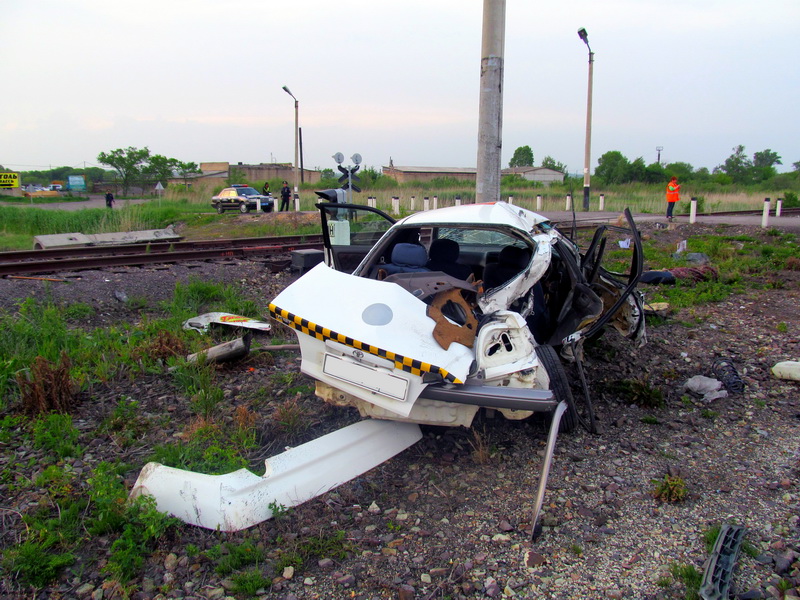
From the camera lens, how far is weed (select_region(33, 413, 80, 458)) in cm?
388

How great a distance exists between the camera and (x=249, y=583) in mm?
2734

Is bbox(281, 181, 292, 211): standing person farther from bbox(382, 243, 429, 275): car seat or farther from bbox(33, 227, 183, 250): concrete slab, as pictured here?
bbox(382, 243, 429, 275): car seat

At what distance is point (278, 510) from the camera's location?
3287 mm

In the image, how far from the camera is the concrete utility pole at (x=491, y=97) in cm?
781

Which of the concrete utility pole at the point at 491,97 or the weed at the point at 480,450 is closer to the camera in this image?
the weed at the point at 480,450

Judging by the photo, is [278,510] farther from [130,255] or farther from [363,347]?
[130,255]

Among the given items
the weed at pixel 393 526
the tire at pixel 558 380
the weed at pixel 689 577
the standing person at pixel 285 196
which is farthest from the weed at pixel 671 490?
the standing person at pixel 285 196

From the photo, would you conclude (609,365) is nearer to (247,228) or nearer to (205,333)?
(205,333)

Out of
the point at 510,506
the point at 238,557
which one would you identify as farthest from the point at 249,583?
the point at 510,506

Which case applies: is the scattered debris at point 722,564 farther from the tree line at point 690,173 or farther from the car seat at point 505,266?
the tree line at point 690,173

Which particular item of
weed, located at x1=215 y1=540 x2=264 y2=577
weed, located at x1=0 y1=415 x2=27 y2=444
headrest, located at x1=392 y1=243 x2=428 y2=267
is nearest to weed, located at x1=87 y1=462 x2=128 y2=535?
weed, located at x1=215 y1=540 x2=264 y2=577

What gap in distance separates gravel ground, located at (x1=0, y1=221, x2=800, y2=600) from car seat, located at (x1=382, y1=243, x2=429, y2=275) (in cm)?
118

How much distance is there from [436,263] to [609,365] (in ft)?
7.00

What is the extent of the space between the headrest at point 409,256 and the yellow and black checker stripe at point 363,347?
1.11 meters
